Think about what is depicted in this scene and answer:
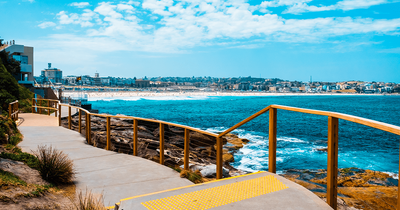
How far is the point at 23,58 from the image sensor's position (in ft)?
184

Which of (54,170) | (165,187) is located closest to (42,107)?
(54,170)

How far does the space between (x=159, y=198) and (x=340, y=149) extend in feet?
76.7

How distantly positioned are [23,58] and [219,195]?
62933 millimetres

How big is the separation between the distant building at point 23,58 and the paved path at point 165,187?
46768 mm

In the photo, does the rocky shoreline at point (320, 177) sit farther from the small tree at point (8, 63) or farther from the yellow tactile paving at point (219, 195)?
the small tree at point (8, 63)

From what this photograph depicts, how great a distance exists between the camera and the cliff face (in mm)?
9070

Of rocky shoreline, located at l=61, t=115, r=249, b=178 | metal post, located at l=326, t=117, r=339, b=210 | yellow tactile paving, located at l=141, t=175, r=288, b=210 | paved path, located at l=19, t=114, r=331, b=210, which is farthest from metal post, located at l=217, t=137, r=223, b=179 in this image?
metal post, located at l=326, t=117, r=339, b=210

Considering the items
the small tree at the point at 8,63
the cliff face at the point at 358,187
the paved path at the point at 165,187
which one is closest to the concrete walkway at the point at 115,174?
the paved path at the point at 165,187

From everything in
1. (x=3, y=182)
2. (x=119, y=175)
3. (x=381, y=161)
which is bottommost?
(x=381, y=161)

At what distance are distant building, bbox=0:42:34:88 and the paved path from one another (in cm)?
4677

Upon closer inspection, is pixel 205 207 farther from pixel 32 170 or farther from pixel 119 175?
pixel 32 170

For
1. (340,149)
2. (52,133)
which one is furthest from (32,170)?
(340,149)

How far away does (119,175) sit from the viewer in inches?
241

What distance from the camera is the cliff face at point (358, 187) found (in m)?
9.07
